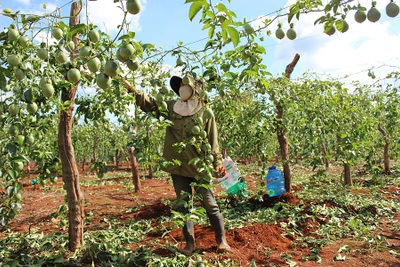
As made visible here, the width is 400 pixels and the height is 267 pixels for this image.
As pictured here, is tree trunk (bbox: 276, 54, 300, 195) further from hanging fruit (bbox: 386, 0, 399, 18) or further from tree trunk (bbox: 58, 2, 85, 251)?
hanging fruit (bbox: 386, 0, 399, 18)

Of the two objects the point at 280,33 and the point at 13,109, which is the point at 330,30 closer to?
the point at 280,33

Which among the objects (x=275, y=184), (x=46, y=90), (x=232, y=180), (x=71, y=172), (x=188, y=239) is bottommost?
(x=188, y=239)

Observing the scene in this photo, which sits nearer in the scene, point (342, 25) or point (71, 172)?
point (342, 25)

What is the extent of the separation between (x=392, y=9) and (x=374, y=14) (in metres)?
0.09

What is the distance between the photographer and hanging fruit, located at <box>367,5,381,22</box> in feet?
5.94

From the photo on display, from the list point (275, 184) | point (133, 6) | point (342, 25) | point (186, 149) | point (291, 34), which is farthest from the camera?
point (275, 184)

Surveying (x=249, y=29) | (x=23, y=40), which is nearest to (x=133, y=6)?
(x=23, y=40)

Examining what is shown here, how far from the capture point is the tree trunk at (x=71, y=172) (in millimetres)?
3109

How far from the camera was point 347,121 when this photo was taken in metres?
6.86

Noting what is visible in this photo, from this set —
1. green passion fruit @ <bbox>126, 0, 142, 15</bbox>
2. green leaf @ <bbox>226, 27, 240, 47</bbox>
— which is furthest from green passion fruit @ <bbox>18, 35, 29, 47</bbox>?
green leaf @ <bbox>226, 27, 240, 47</bbox>

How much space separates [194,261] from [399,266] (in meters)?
1.95

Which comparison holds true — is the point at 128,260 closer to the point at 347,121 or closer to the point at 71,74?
the point at 71,74

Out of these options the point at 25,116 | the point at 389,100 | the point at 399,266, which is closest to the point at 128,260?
the point at 25,116

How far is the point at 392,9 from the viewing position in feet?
5.85
